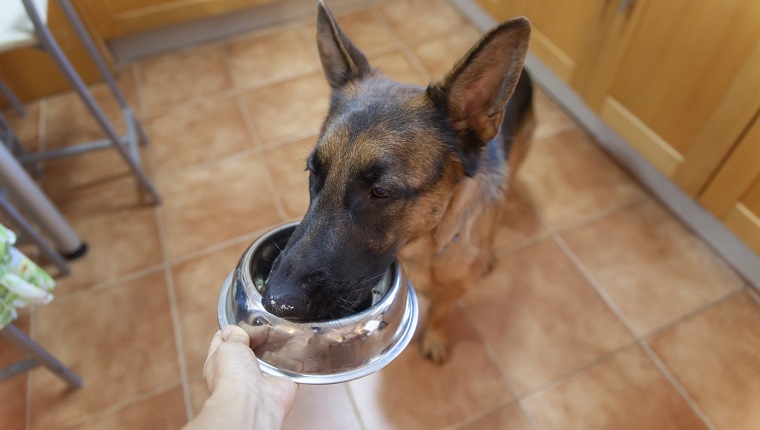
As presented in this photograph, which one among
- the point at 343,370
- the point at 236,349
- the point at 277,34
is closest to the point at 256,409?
the point at 236,349

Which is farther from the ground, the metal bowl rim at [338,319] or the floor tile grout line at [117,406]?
the metal bowl rim at [338,319]

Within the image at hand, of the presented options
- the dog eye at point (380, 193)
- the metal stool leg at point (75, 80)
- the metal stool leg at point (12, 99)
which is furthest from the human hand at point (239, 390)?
the metal stool leg at point (12, 99)

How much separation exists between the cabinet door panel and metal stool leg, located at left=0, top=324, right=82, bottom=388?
295cm

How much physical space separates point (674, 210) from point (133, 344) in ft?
9.70

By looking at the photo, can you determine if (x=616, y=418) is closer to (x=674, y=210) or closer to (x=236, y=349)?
(x=674, y=210)

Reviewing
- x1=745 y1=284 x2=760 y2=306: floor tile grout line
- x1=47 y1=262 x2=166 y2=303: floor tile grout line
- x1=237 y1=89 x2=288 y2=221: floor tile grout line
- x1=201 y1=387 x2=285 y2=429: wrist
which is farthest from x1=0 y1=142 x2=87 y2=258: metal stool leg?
x1=745 y1=284 x2=760 y2=306: floor tile grout line

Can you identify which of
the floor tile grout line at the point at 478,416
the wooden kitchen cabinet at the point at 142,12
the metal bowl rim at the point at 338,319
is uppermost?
the metal bowl rim at the point at 338,319

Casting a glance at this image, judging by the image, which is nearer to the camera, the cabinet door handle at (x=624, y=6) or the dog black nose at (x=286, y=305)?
the dog black nose at (x=286, y=305)

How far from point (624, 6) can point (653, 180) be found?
1.00 m

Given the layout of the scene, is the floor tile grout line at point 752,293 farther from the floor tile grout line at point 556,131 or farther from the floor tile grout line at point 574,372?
the floor tile grout line at point 556,131

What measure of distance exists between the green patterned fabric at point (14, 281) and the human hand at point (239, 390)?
1.01 metres

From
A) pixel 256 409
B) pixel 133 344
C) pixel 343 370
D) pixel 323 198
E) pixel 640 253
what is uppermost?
pixel 323 198

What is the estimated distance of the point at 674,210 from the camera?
2559 mm

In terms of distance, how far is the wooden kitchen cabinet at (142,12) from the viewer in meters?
3.05
